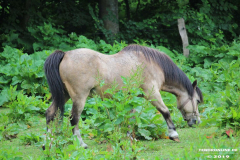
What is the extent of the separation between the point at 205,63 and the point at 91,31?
173 inches

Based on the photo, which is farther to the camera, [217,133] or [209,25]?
[209,25]

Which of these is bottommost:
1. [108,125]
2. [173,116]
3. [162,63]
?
[173,116]

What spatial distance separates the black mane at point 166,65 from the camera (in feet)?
18.5

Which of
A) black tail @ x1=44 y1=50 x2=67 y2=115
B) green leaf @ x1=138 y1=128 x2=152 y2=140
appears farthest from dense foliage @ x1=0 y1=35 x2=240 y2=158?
black tail @ x1=44 y1=50 x2=67 y2=115

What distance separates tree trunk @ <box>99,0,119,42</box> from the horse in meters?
5.81

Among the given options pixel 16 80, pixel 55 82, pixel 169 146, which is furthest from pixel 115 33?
pixel 169 146

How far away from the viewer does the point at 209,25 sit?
11164mm

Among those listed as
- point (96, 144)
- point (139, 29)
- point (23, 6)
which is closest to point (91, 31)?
point (139, 29)

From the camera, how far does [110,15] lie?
11.4 m

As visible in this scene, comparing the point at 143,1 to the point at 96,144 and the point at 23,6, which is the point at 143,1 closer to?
the point at 23,6

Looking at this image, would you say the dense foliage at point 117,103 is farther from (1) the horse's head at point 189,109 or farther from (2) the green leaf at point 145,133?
(1) the horse's head at point 189,109

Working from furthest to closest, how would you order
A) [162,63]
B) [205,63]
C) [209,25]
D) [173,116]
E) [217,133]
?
[209,25] → [205,63] → [173,116] → [162,63] → [217,133]

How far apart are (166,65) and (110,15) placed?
610 cm

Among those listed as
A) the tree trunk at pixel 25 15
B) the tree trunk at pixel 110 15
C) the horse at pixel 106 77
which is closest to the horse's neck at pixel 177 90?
the horse at pixel 106 77
